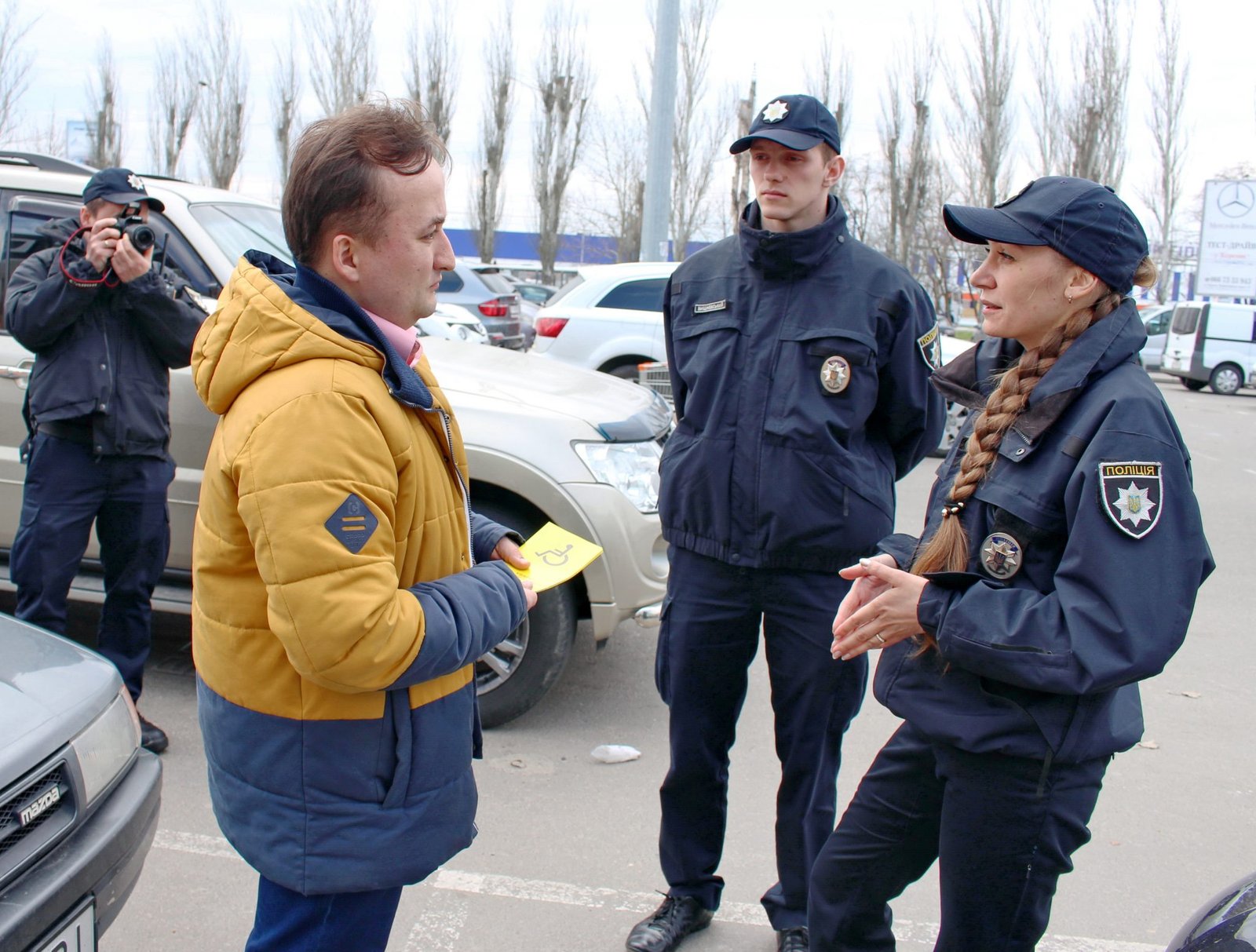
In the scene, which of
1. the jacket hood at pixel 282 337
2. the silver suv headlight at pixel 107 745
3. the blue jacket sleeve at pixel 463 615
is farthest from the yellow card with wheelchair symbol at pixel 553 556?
the silver suv headlight at pixel 107 745

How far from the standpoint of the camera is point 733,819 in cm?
367

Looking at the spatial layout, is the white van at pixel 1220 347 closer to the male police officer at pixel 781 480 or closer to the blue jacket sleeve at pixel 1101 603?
the male police officer at pixel 781 480

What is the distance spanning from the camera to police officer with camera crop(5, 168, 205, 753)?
358 centimetres

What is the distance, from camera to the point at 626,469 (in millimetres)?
4180

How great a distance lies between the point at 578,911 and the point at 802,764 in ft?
2.64

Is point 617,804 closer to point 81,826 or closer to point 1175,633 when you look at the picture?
point 81,826

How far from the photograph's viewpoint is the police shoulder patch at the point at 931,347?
9.46 feet

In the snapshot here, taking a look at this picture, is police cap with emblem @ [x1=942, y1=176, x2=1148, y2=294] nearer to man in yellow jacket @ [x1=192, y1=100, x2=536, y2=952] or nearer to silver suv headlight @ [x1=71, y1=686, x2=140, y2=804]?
man in yellow jacket @ [x1=192, y1=100, x2=536, y2=952]

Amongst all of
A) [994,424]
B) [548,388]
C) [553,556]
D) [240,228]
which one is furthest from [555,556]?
[240,228]

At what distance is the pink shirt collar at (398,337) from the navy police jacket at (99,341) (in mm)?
2198

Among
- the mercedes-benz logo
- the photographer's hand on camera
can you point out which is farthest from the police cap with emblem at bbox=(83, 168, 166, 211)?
the mercedes-benz logo

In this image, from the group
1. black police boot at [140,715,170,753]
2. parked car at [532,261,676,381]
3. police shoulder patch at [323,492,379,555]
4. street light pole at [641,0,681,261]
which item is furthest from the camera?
parked car at [532,261,676,381]

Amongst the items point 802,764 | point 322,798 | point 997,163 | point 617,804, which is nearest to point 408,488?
point 322,798

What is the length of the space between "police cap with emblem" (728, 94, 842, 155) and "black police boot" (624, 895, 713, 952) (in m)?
2.03
